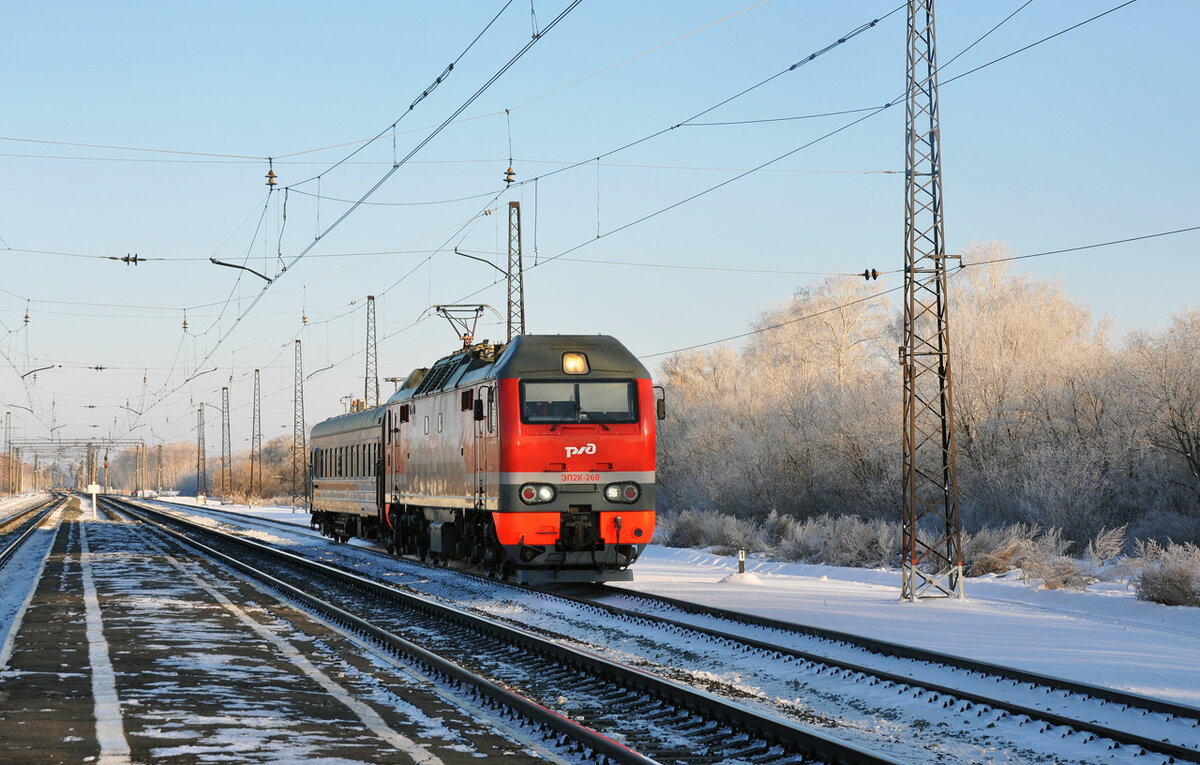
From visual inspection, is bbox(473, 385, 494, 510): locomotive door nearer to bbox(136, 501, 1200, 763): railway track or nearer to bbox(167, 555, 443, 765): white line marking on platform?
bbox(136, 501, 1200, 763): railway track

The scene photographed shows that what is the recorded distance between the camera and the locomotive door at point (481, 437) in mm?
18609

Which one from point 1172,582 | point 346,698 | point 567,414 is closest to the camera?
point 346,698

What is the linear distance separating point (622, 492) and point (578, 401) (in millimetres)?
1607

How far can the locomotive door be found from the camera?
18609mm

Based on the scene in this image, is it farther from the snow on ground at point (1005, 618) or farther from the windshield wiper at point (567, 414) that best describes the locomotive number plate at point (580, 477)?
the snow on ground at point (1005, 618)

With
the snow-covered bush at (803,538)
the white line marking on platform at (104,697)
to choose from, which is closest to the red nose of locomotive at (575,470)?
the white line marking on platform at (104,697)

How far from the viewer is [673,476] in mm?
50781

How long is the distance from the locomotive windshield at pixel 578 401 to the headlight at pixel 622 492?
104cm

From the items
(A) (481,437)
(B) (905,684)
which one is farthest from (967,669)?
(A) (481,437)

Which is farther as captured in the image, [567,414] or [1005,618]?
[567,414]

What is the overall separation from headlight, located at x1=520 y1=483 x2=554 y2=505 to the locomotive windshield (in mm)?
1015

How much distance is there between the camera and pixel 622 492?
18.2 metres

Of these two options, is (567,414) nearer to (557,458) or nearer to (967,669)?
(557,458)

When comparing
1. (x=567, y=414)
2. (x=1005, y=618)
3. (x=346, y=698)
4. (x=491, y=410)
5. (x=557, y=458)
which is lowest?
(x=1005, y=618)
